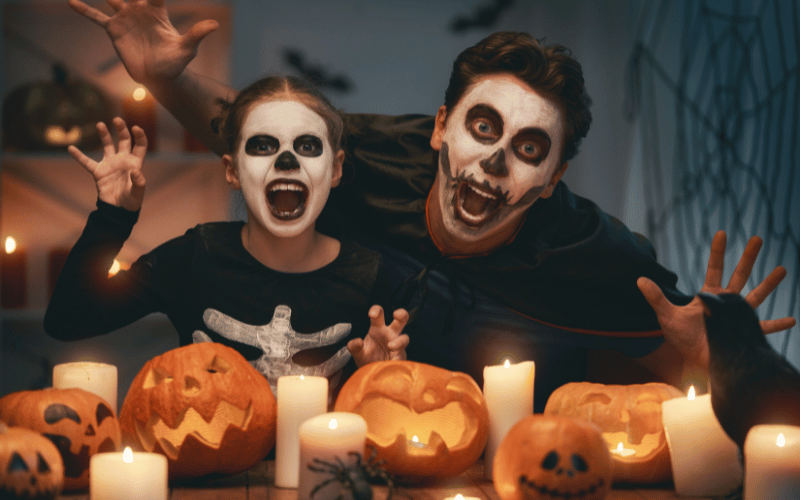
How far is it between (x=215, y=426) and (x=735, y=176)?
151 centimetres

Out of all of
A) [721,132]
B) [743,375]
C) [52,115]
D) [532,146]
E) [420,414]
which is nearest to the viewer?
[743,375]

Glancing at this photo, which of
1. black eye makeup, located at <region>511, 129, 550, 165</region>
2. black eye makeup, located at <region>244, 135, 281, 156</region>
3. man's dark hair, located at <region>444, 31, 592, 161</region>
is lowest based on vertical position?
black eye makeup, located at <region>244, 135, 281, 156</region>

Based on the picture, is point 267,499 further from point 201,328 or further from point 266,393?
point 201,328

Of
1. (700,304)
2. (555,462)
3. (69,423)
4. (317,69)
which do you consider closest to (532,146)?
(700,304)

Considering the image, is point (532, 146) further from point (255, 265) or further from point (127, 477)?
point (127, 477)

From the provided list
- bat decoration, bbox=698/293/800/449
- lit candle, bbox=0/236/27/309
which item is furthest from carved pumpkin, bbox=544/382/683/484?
lit candle, bbox=0/236/27/309

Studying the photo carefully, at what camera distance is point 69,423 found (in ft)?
2.92

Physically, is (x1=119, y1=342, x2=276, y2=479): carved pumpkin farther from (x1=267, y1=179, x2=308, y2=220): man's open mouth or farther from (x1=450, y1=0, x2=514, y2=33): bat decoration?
(x1=450, y1=0, x2=514, y2=33): bat decoration

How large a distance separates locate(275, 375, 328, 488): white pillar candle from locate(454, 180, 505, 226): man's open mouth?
538 mm

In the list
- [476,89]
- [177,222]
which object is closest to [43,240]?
[177,222]

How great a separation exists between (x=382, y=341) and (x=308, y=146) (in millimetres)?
369

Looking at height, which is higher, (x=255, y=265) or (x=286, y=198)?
(x=286, y=198)

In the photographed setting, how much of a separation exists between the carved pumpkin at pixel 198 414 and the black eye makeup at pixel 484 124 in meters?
0.65

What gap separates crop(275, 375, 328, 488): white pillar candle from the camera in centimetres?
96
